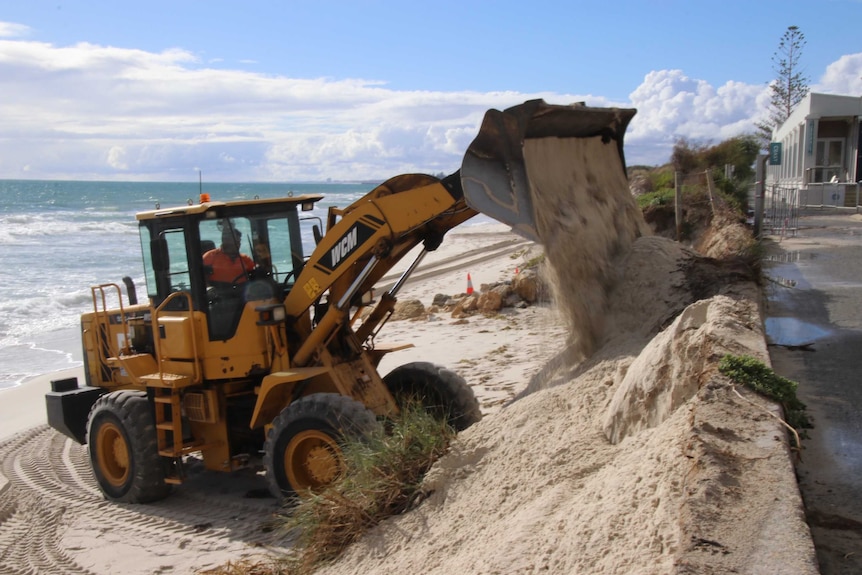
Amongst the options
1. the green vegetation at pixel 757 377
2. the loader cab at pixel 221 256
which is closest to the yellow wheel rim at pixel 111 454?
the loader cab at pixel 221 256

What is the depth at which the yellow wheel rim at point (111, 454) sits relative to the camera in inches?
315

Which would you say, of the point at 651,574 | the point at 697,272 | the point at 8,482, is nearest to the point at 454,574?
the point at 651,574

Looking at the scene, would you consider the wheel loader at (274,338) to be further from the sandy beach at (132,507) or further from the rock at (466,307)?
the rock at (466,307)

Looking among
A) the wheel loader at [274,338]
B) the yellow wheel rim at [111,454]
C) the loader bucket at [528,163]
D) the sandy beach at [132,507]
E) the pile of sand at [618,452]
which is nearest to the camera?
the pile of sand at [618,452]

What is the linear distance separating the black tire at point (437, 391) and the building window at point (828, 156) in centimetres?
2679

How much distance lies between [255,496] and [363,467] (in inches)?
112

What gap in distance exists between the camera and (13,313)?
20.3 m

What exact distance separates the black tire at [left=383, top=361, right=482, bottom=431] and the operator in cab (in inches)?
68.2

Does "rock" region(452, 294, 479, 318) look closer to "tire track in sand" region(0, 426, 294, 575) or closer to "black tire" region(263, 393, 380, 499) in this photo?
"tire track in sand" region(0, 426, 294, 575)

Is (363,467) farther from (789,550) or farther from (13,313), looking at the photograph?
(13,313)

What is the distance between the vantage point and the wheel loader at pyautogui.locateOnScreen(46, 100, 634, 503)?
6.83 metres

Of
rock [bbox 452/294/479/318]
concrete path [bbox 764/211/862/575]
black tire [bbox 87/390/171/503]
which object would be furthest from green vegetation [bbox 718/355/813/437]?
rock [bbox 452/294/479/318]

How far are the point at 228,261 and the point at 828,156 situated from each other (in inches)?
1142

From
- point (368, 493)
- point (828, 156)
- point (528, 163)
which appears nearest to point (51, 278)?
point (528, 163)
